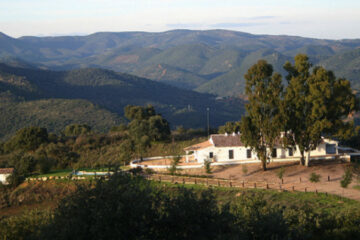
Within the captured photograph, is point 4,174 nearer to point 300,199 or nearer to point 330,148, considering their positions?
point 300,199

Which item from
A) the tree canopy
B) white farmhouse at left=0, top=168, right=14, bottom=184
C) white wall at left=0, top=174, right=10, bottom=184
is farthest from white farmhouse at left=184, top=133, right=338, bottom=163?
the tree canopy

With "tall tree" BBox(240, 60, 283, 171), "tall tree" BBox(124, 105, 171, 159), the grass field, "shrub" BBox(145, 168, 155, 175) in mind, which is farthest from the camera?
"tall tree" BBox(124, 105, 171, 159)

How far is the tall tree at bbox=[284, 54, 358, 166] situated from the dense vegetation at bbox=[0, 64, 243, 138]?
5742 cm

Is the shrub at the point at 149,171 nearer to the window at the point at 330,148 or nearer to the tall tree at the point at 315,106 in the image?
the tall tree at the point at 315,106

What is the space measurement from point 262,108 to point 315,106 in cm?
379

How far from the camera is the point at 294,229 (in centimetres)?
1387

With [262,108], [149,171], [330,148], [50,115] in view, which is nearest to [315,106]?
[262,108]

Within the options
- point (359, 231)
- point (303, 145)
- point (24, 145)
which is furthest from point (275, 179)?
point (24, 145)

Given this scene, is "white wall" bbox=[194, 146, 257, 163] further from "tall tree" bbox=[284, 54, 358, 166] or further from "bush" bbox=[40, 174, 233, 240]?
"bush" bbox=[40, 174, 233, 240]

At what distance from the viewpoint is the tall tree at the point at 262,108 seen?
31.8 m

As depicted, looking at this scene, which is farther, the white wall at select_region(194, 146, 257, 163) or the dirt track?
the white wall at select_region(194, 146, 257, 163)

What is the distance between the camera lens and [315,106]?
31016 millimetres

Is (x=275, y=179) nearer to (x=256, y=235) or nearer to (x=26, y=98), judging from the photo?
(x=256, y=235)

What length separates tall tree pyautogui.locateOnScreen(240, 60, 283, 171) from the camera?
3180 cm
